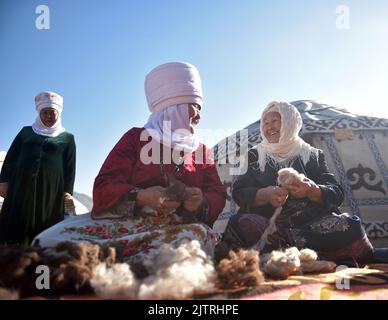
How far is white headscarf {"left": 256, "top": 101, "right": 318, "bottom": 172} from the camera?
248 centimetres

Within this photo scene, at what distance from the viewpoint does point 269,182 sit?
7.89ft

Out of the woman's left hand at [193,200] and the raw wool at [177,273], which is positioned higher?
the woman's left hand at [193,200]

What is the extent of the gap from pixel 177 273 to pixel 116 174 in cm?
80

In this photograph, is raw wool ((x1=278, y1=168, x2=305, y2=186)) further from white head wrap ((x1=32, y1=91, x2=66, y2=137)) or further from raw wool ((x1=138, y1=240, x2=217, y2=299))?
white head wrap ((x1=32, y1=91, x2=66, y2=137))

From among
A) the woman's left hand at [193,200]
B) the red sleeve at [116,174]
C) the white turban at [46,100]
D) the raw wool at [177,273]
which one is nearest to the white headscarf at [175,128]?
the red sleeve at [116,174]

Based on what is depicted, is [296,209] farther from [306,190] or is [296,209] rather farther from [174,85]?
[174,85]

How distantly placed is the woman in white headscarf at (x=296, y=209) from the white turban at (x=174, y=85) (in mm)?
653

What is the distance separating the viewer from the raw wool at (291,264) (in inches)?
Answer: 63.8

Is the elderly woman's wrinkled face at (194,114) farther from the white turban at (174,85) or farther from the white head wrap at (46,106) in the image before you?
the white head wrap at (46,106)

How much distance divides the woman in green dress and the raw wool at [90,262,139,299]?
4.87ft

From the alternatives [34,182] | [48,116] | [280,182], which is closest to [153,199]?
[280,182]

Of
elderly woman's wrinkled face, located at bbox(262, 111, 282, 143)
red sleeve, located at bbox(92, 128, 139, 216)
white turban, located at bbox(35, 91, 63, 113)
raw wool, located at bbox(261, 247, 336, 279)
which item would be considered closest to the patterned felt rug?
raw wool, located at bbox(261, 247, 336, 279)
